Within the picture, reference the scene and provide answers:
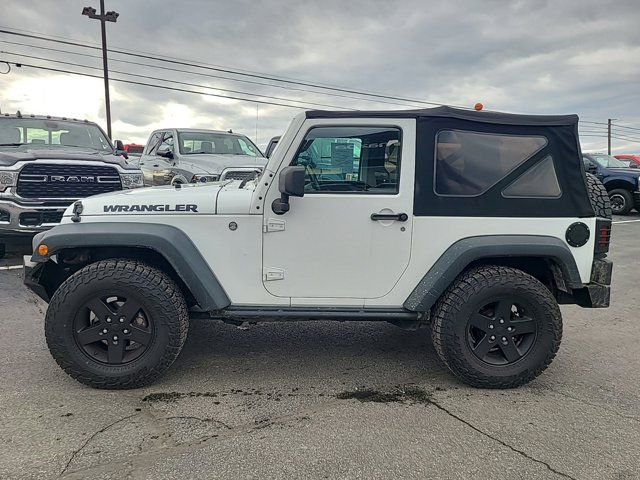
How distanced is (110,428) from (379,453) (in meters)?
1.51

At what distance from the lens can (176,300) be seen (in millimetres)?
3197

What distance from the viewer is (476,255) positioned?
3.20 metres

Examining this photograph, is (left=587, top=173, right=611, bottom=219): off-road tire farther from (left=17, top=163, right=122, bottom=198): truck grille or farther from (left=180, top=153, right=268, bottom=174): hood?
(left=17, top=163, right=122, bottom=198): truck grille

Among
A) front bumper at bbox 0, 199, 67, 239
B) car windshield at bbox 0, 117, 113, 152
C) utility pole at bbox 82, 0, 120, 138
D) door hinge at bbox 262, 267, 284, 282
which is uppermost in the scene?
utility pole at bbox 82, 0, 120, 138

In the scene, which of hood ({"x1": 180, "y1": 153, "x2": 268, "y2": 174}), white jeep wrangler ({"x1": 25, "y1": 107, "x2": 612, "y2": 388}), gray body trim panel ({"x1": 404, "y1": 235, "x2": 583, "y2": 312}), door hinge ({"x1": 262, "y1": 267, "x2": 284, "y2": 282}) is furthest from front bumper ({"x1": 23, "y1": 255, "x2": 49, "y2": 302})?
hood ({"x1": 180, "y1": 153, "x2": 268, "y2": 174})

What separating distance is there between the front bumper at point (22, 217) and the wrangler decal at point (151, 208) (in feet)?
11.3

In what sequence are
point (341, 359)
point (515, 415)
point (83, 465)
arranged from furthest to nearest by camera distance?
point (341, 359), point (515, 415), point (83, 465)

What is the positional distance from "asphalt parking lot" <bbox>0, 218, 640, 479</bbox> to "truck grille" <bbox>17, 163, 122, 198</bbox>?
8.86 feet

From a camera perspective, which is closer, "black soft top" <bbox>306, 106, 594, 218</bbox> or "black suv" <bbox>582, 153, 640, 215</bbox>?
"black soft top" <bbox>306, 106, 594, 218</bbox>

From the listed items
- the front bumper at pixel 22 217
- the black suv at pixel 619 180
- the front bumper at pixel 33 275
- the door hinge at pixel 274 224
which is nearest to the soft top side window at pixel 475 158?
the door hinge at pixel 274 224

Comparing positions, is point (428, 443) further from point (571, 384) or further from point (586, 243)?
point (586, 243)

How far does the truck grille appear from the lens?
630 cm

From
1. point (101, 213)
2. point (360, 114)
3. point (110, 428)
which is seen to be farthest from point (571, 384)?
point (101, 213)

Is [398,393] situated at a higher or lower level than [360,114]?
lower
